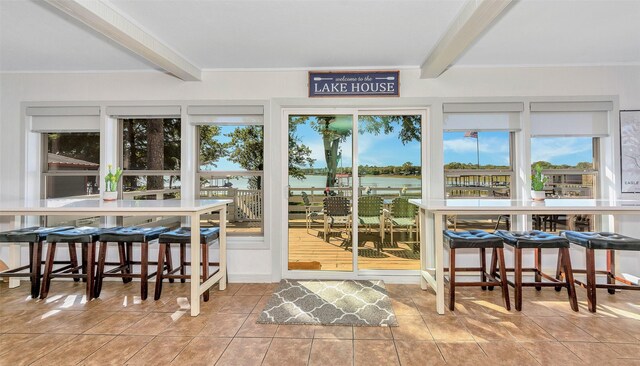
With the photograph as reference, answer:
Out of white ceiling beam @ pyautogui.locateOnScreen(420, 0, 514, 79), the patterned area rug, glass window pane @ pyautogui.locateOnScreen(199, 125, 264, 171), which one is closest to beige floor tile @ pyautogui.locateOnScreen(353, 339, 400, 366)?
the patterned area rug

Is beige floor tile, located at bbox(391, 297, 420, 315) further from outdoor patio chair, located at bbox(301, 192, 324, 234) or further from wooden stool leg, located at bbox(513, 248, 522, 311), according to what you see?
outdoor patio chair, located at bbox(301, 192, 324, 234)

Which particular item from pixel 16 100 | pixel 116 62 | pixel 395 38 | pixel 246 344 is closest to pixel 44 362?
A: pixel 246 344

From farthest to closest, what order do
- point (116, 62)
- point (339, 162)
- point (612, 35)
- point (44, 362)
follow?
point (339, 162) < point (116, 62) < point (612, 35) < point (44, 362)

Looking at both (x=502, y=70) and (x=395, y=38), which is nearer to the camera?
(x=395, y=38)

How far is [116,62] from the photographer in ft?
11.0

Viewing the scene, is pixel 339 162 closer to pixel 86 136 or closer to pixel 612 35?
pixel 612 35

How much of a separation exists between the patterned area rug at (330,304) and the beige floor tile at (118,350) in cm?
89

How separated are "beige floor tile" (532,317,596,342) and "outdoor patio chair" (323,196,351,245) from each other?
6.56 ft

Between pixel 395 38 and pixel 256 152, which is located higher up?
pixel 395 38

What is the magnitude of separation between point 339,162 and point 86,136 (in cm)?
318

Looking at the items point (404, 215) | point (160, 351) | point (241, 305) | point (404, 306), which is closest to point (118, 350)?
point (160, 351)

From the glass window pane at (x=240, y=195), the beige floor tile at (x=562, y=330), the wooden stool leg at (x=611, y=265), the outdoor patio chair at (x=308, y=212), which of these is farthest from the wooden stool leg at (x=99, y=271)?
the wooden stool leg at (x=611, y=265)

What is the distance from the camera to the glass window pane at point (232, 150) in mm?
3729

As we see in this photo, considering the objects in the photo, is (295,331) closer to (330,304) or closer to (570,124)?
(330,304)
